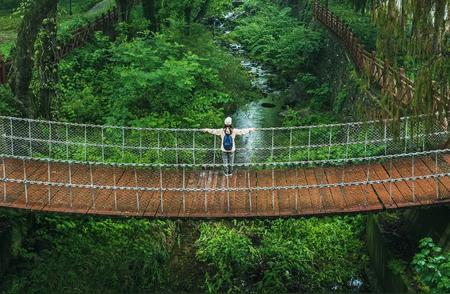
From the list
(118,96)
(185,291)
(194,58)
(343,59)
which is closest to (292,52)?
Result: (343,59)

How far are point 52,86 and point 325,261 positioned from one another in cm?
812

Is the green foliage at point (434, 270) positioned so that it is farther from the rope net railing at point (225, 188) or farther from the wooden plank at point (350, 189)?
the wooden plank at point (350, 189)

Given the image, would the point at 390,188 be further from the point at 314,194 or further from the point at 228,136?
the point at 228,136

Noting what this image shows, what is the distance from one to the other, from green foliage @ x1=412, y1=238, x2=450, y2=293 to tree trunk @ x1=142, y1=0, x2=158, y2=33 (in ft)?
46.8

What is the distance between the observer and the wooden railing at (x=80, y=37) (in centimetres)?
1561

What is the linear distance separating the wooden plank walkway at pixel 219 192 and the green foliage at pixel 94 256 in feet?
5.28

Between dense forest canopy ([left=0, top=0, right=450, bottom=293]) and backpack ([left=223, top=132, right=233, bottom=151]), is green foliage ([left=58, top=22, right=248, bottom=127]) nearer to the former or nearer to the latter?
dense forest canopy ([left=0, top=0, right=450, bottom=293])

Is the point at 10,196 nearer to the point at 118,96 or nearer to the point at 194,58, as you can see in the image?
the point at 118,96

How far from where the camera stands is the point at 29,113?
14.2 m

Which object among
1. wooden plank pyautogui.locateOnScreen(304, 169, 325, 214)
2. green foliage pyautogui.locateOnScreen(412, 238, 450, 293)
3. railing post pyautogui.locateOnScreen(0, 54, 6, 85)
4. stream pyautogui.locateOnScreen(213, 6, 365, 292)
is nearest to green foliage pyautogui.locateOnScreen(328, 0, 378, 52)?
stream pyautogui.locateOnScreen(213, 6, 365, 292)

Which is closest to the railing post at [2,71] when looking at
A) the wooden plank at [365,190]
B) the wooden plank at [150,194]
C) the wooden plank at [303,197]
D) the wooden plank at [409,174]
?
the wooden plank at [150,194]

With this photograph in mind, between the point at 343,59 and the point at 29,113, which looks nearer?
the point at 29,113

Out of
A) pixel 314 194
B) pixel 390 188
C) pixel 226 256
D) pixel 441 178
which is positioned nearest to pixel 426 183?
pixel 441 178

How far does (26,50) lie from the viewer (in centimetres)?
1392
